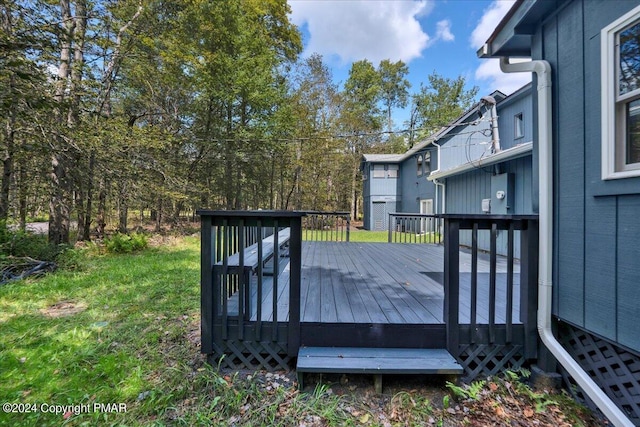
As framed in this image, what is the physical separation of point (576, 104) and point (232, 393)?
10.1 ft

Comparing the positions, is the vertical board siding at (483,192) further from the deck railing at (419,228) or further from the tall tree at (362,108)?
the tall tree at (362,108)

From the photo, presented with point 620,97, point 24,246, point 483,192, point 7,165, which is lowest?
point 24,246

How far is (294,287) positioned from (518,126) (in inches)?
362

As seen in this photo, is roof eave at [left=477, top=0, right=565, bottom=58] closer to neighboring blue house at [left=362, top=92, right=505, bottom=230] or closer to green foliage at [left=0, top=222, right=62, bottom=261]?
green foliage at [left=0, top=222, right=62, bottom=261]

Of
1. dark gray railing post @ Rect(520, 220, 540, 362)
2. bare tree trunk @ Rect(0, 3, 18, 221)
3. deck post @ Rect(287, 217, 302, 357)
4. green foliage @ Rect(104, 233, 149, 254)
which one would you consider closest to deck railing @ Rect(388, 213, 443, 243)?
dark gray railing post @ Rect(520, 220, 540, 362)

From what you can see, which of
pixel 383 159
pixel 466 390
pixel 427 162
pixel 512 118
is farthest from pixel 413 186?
pixel 466 390

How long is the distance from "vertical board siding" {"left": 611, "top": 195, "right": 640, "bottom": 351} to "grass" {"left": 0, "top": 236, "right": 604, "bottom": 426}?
2.45 ft

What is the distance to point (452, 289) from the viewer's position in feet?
7.17

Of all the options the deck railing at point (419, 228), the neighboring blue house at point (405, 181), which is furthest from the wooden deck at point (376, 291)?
the neighboring blue house at point (405, 181)

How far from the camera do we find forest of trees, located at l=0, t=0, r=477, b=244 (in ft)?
17.1

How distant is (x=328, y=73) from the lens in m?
18.1

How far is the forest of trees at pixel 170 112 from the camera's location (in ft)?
17.1

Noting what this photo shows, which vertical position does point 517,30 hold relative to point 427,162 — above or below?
below

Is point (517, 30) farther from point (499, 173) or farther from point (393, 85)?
point (393, 85)
